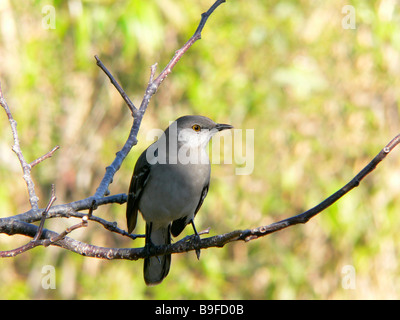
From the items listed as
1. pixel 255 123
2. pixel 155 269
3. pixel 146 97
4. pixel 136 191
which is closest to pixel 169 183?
pixel 136 191

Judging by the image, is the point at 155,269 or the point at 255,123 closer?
the point at 155,269

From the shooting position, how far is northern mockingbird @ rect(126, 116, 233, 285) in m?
4.19

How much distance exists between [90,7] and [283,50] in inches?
99.0

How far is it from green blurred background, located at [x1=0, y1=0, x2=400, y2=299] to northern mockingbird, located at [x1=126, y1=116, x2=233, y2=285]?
2.18 metres

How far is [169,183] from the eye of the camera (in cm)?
420

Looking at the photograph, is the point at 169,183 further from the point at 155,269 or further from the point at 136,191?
the point at 155,269

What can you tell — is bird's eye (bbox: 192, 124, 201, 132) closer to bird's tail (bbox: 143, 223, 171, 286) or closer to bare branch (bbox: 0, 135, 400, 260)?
bird's tail (bbox: 143, 223, 171, 286)

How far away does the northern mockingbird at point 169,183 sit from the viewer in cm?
419

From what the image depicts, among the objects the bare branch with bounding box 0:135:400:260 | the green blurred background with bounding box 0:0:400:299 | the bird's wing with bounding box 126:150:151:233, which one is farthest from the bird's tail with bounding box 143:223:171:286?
the green blurred background with bounding box 0:0:400:299

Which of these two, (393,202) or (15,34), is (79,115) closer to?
(15,34)

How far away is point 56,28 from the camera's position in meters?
6.24

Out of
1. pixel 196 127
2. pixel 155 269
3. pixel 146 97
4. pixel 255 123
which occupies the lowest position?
pixel 155 269

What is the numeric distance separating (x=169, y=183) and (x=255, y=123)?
2975mm

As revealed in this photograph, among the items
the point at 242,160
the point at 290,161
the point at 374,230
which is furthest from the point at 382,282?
the point at 242,160
